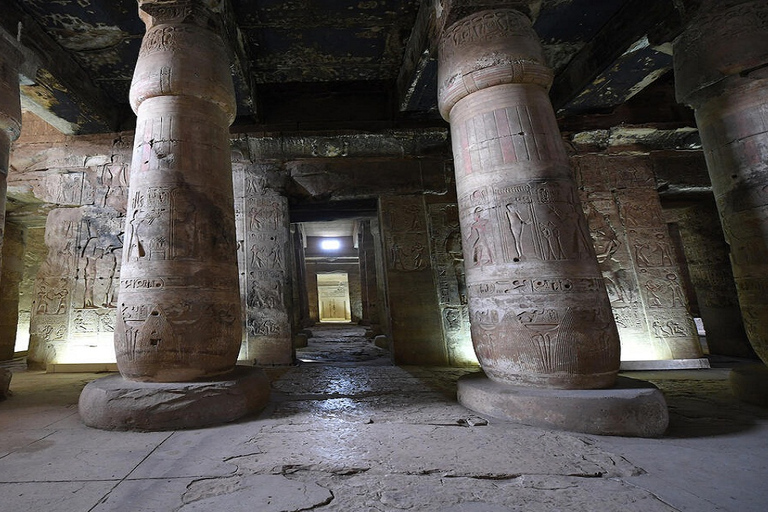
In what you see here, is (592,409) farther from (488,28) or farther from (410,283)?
(410,283)

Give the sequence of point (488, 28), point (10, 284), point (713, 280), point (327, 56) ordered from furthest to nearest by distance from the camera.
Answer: point (10, 284) < point (713, 280) < point (327, 56) < point (488, 28)

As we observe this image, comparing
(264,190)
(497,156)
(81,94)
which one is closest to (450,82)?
→ (497,156)

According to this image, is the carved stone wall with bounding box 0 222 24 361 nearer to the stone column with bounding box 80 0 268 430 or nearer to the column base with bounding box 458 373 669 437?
the stone column with bounding box 80 0 268 430

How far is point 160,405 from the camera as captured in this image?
7.73 ft

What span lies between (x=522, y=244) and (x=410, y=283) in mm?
3015

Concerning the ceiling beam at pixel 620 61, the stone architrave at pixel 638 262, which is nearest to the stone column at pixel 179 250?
the ceiling beam at pixel 620 61

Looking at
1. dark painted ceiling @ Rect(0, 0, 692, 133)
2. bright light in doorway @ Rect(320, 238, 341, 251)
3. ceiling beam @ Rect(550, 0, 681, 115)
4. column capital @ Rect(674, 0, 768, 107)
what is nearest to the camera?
column capital @ Rect(674, 0, 768, 107)

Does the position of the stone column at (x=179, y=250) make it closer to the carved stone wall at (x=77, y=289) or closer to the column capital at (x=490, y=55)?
the column capital at (x=490, y=55)

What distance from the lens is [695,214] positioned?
645 centimetres

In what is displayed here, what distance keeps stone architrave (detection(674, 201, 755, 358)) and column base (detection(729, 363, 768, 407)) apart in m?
3.86

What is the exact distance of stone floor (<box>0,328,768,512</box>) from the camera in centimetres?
143

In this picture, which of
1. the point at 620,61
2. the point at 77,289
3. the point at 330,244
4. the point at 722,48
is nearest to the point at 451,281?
the point at 620,61

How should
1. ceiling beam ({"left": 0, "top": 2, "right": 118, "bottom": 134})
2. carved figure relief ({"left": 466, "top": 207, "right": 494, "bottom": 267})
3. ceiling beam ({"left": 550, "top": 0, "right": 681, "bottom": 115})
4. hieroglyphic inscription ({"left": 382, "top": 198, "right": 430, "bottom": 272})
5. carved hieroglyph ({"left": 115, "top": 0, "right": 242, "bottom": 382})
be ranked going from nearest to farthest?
carved hieroglyph ({"left": 115, "top": 0, "right": 242, "bottom": 382}) → carved figure relief ({"left": 466, "top": 207, "right": 494, "bottom": 267}) → ceiling beam ({"left": 550, "top": 0, "right": 681, "bottom": 115}) → ceiling beam ({"left": 0, "top": 2, "right": 118, "bottom": 134}) → hieroglyphic inscription ({"left": 382, "top": 198, "right": 430, "bottom": 272})

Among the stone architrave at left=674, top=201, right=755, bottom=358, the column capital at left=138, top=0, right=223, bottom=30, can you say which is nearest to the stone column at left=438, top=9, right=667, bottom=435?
the column capital at left=138, top=0, right=223, bottom=30
